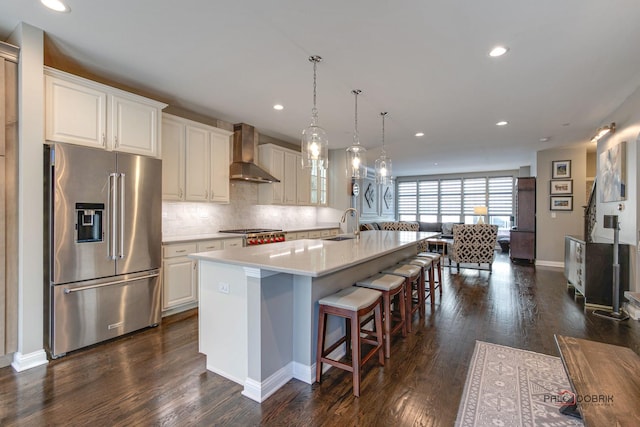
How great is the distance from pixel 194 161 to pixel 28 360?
256 cm

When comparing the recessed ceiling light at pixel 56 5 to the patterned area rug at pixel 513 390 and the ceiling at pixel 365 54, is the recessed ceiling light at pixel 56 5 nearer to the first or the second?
the ceiling at pixel 365 54

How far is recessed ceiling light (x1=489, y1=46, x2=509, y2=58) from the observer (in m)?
2.61

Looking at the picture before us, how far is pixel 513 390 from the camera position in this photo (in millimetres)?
2086

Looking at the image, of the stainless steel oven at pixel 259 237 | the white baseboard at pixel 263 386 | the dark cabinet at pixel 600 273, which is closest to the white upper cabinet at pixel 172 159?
the stainless steel oven at pixel 259 237

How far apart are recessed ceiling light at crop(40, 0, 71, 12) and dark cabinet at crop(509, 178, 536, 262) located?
8222 mm

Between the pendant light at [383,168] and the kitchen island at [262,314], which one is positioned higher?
the pendant light at [383,168]

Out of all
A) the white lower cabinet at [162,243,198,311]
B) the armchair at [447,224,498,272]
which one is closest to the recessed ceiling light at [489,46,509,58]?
the white lower cabinet at [162,243,198,311]

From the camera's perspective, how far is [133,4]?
2092mm

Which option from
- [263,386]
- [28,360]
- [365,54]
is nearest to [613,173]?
[365,54]

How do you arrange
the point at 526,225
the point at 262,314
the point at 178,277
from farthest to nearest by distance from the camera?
1. the point at 526,225
2. the point at 178,277
3. the point at 262,314

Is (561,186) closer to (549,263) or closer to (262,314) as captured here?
(549,263)

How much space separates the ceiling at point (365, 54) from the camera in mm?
2154

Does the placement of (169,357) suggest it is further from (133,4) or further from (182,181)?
(133,4)

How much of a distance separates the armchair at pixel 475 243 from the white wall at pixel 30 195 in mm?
6179
